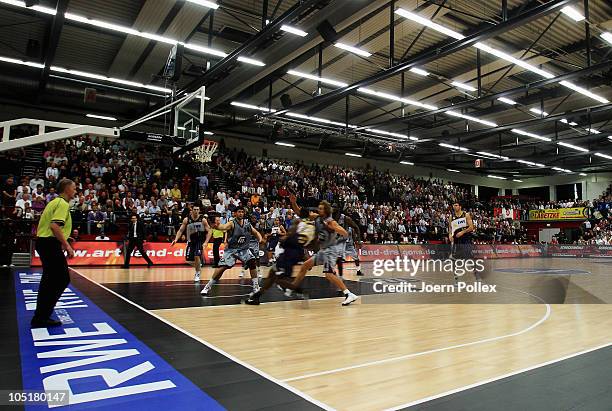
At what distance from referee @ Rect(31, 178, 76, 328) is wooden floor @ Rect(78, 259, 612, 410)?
4.78ft

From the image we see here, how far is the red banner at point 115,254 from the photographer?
43.4 ft

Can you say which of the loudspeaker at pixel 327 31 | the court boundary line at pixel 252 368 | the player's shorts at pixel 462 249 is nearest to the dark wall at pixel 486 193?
the loudspeaker at pixel 327 31

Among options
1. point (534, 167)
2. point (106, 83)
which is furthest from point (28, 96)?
point (534, 167)

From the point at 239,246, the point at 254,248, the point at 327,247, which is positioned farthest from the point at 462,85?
the point at 239,246

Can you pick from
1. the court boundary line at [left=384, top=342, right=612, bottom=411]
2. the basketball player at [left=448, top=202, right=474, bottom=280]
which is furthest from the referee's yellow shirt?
the basketball player at [left=448, top=202, right=474, bottom=280]

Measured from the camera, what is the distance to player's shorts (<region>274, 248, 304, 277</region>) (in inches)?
261

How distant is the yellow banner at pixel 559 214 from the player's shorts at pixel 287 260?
3772 centimetres

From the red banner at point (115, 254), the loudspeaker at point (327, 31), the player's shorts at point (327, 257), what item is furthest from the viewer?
the red banner at point (115, 254)

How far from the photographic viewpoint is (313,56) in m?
16.3

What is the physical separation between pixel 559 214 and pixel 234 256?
127 ft

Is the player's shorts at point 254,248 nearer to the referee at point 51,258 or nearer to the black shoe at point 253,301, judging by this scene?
the black shoe at point 253,301

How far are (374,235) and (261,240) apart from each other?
15481 millimetres

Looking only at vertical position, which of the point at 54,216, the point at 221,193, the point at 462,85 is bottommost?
the point at 54,216

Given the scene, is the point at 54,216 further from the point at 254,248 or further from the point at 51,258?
the point at 254,248
